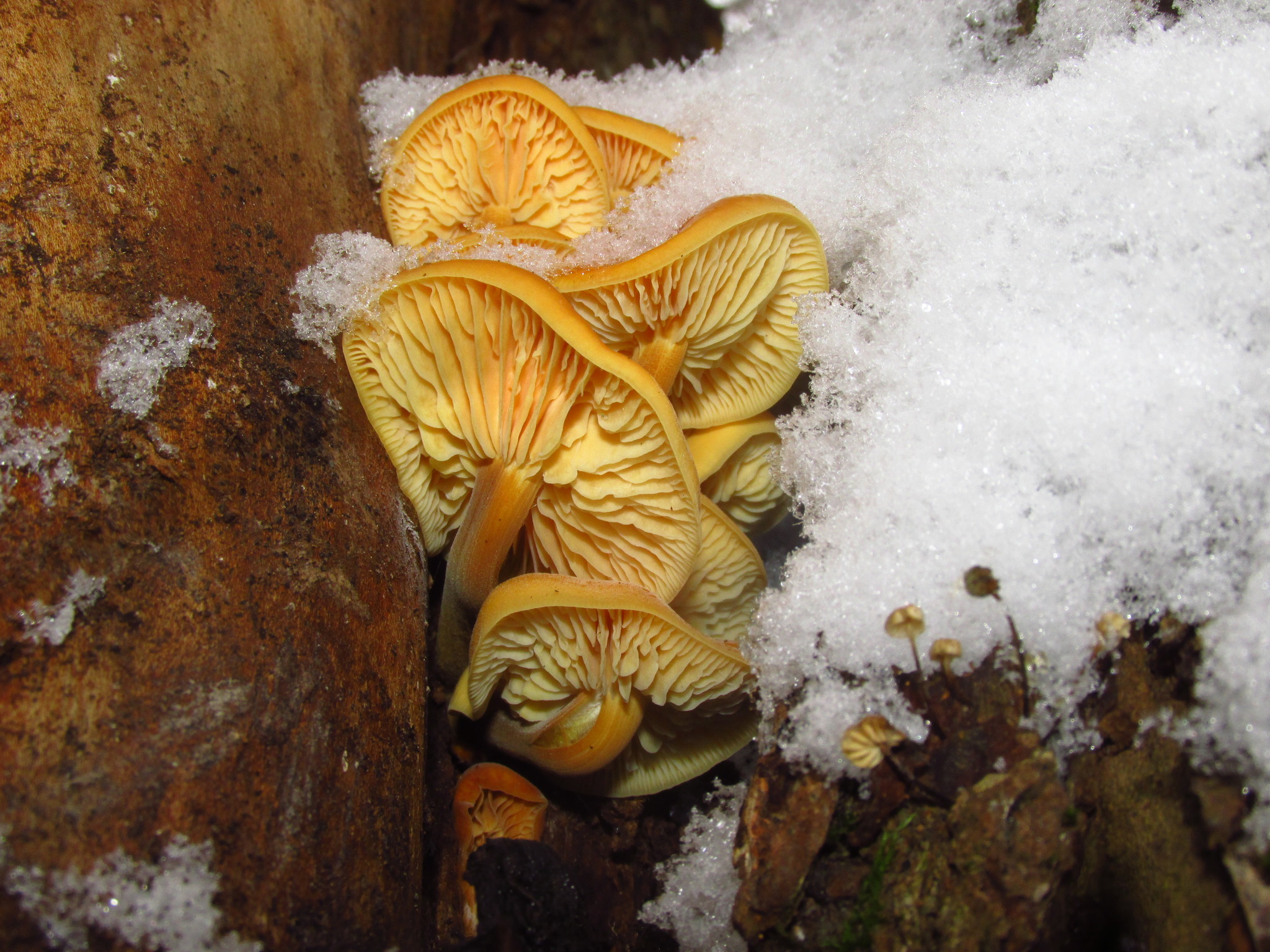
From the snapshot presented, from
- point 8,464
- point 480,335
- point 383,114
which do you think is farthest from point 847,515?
point 383,114

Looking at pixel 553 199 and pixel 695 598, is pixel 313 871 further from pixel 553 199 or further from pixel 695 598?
pixel 553 199

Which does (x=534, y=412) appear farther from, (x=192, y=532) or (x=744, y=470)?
(x=744, y=470)

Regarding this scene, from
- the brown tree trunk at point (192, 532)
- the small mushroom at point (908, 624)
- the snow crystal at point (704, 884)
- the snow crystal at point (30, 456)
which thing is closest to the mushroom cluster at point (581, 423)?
the snow crystal at point (704, 884)

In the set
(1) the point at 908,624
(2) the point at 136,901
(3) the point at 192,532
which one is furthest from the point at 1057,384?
(2) the point at 136,901

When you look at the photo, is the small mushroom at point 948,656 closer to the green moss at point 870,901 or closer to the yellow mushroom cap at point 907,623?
the yellow mushroom cap at point 907,623

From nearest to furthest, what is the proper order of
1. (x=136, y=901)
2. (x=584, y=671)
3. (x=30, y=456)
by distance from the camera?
(x=136, y=901) → (x=30, y=456) → (x=584, y=671)

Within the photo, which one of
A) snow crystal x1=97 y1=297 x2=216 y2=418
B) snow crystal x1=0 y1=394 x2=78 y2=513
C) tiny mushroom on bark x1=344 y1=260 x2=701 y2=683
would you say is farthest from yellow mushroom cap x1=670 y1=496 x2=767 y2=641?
snow crystal x1=0 y1=394 x2=78 y2=513

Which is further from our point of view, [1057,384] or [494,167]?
[494,167]

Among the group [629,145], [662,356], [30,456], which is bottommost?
[662,356]
